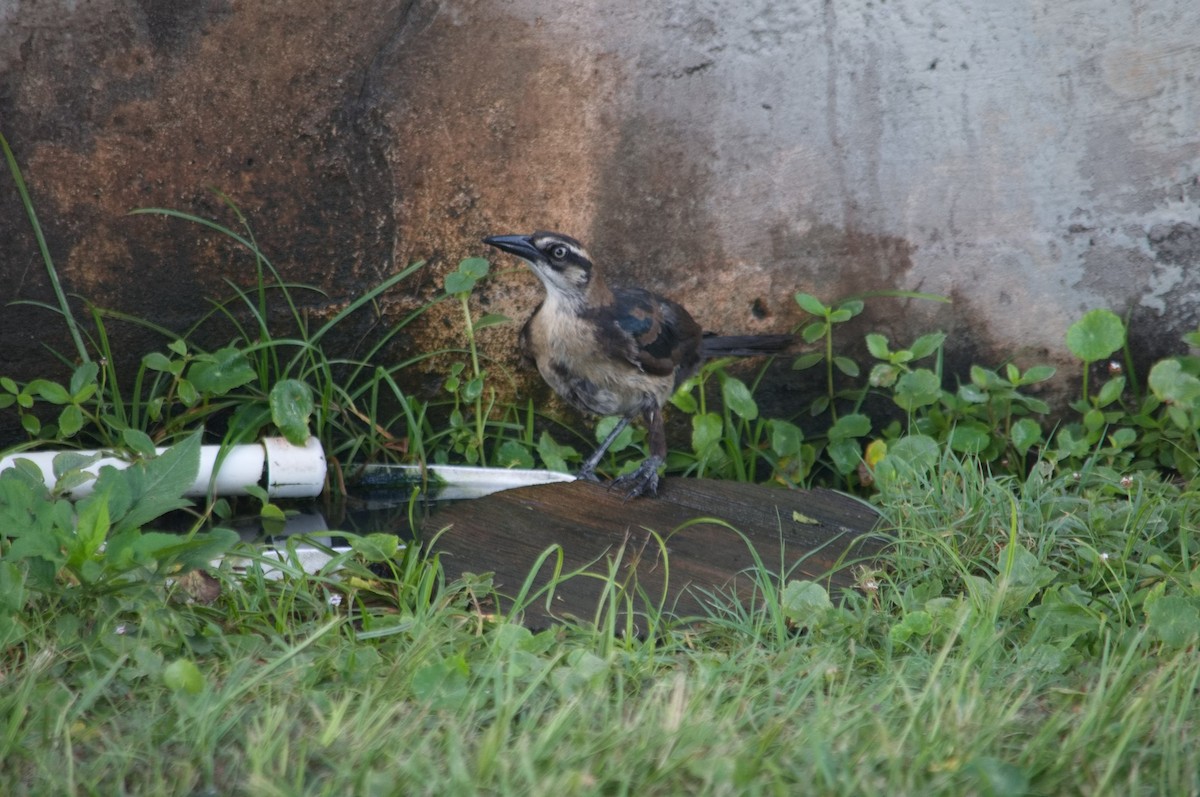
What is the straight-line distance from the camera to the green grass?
2.29m

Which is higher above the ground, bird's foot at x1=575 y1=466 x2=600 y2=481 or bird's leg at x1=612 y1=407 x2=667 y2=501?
bird's leg at x1=612 y1=407 x2=667 y2=501

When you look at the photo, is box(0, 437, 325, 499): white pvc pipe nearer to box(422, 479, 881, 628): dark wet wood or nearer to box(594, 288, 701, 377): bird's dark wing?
box(422, 479, 881, 628): dark wet wood

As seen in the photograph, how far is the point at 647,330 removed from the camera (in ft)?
14.1

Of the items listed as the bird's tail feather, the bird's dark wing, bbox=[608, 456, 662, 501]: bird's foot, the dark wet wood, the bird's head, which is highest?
the bird's head

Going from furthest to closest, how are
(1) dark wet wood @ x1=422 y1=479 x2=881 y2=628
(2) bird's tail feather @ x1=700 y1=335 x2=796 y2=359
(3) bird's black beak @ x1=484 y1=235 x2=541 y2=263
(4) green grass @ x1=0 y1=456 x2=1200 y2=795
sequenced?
(2) bird's tail feather @ x1=700 y1=335 x2=796 y2=359 → (3) bird's black beak @ x1=484 y1=235 x2=541 y2=263 → (1) dark wet wood @ x1=422 y1=479 x2=881 y2=628 → (4) green grass @ x1=0 y1=456 x2=1200 y2=795

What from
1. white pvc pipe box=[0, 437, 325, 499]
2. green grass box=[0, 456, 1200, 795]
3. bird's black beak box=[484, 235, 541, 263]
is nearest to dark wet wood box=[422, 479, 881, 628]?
green grass box=[0, 456, 1200, 795]

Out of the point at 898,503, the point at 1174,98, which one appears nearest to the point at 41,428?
the point at 898,503

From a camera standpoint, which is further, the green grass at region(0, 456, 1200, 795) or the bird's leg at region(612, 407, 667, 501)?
the bird's leg at region(612, 407, 667, 501)

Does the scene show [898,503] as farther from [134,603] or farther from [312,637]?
[134,603]

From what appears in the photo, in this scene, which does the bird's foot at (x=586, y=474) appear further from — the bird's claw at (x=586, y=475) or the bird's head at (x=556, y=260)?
the bird's head at (x=556, y=260)

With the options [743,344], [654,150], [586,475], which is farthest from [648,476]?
[654,150]

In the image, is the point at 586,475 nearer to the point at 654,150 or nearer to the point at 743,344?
the point at 743,344

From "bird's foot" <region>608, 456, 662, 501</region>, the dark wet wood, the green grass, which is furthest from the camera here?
"bird's foot" <region>608, 456, 662, 501</region>

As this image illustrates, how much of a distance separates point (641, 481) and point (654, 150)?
125cm
